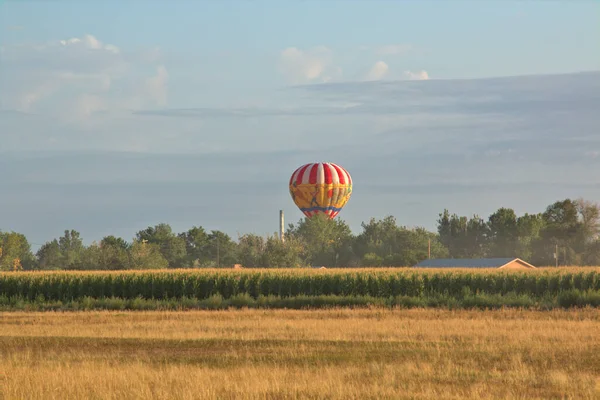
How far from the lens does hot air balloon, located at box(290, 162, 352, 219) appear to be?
351ft

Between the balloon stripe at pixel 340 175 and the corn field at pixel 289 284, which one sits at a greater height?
the balloon stripe at pixel 340 175

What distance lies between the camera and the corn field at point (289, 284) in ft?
181

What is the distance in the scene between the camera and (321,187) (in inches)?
4220

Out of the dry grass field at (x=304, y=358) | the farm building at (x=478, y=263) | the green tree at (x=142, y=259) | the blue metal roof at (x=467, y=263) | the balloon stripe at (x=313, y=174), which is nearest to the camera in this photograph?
the dry grass field at (x=304, y=358)

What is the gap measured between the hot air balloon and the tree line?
18807mm

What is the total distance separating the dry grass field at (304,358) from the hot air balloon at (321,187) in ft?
230

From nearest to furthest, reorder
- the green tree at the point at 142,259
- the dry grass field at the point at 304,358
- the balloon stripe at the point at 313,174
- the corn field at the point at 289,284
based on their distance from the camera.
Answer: the dry grass field at the point at 304,358
the corn field at the point at 289,284
the balloon stripe at the point at 313,174
the green tree at the point at 142,259

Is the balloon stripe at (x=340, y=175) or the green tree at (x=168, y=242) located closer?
the balloon stripe at (x=340, y=175)

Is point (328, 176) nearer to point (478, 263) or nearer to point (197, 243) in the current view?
point (478, 263)

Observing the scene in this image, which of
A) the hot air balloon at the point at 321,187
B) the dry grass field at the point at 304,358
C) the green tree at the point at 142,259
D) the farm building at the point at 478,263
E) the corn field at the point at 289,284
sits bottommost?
the dry grass field at the point at 304,358

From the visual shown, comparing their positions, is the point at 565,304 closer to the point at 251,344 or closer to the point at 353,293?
the point at 353,293

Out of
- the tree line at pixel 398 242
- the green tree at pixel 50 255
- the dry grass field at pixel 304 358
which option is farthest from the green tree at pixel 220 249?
the dry grass field at pixel 304 358

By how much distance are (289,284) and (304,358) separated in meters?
34.2

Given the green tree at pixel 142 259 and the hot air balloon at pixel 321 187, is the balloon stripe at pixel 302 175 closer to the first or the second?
the hot air balloon at pixel 321 187
